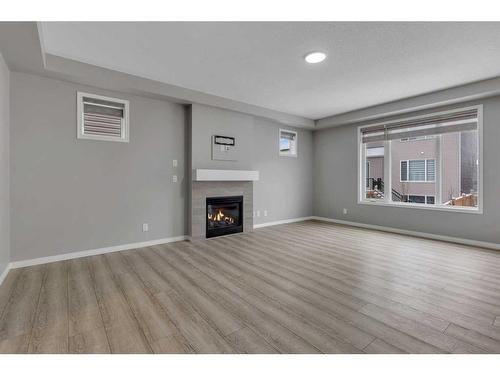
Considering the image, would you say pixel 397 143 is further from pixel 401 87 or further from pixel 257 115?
pixel 257 115

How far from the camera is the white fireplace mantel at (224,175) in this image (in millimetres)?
4355

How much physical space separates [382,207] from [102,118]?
18.6ft

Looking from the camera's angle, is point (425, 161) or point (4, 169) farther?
point (425, 161)

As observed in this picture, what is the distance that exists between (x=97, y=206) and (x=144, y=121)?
→ 1.54 metres

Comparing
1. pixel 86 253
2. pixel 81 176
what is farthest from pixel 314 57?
pixel 86 253

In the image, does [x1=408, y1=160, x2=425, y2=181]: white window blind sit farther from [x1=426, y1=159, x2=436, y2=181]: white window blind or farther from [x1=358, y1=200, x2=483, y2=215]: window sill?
[x1=358, y1=200, x2=483, y2=215]: window sill

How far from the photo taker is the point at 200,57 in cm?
305

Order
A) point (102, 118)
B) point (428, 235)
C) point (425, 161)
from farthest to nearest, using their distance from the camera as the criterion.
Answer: point (425, 161) → point (428, 235) → point (102, 118)

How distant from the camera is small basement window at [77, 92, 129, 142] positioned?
3486 mm

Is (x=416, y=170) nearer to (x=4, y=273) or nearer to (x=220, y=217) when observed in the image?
(x=220, y=217)

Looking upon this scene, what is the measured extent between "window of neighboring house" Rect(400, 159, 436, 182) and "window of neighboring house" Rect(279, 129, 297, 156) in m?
2.50

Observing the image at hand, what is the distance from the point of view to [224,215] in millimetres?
4945

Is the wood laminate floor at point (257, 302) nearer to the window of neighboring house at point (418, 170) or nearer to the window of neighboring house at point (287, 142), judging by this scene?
the window of neighboring house at point (418, 170)

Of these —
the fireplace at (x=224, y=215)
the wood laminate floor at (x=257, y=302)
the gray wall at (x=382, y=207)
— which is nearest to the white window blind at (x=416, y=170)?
the gray wall at (x=382, y=207)
